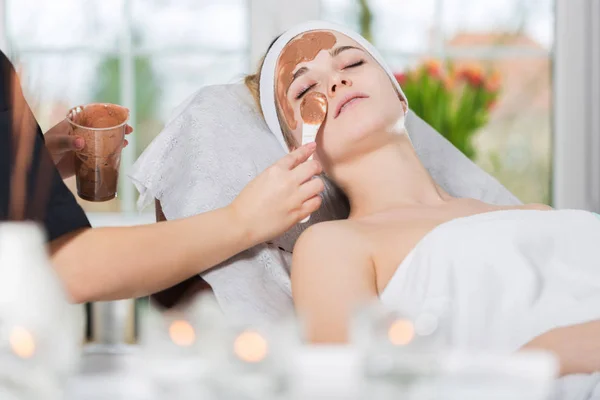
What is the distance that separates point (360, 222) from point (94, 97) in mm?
1790

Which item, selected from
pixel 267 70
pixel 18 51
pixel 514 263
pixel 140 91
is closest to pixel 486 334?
pixel 514 263

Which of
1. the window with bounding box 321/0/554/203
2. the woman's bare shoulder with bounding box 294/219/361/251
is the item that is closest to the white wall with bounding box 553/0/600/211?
the window with bounding box 321/0/554/203

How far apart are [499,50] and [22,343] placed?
8.24ft

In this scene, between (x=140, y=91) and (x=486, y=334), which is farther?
(x=140, y=91)

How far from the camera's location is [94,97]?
265cm

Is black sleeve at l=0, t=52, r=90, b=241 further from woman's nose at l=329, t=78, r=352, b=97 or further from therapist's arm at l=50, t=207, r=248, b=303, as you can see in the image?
woman's nose at l=329, t=78, r=352, b=97

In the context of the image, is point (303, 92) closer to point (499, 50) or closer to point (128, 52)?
point (128, 52)

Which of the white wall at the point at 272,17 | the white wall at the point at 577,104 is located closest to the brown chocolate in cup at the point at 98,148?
the white wall at the point at 272,17

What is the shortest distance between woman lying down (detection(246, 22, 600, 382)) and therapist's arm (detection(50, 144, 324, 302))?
6 centimetres

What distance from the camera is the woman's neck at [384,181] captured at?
123 centimetres

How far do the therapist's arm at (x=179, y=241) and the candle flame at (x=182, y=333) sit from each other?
1.43 ft

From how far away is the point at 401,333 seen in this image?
0.43 m

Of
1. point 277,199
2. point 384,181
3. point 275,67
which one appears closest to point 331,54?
point 275,67

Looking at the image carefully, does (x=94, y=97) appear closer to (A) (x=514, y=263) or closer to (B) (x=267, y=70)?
(B) (x=267, y=70)
